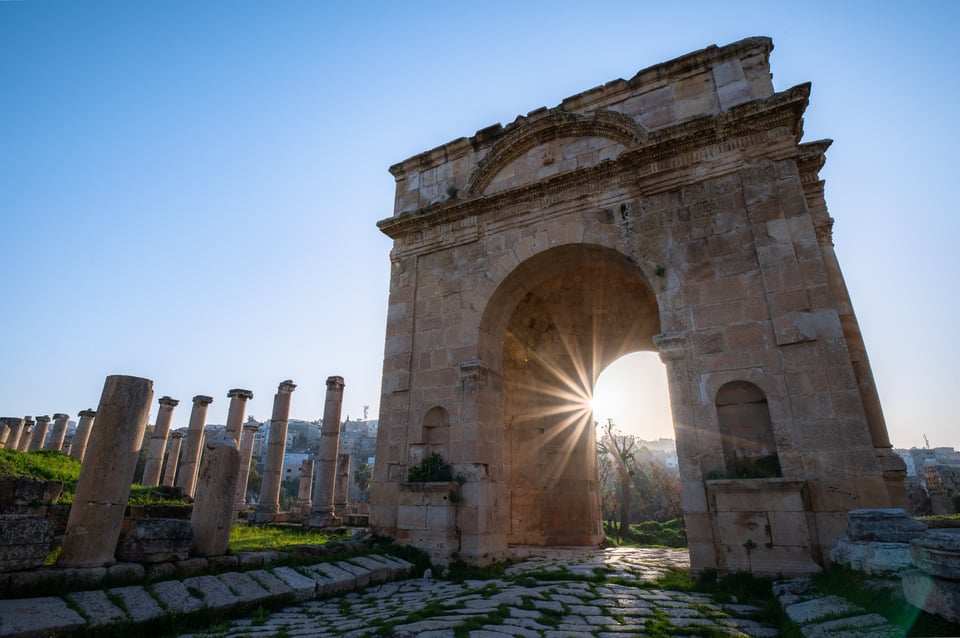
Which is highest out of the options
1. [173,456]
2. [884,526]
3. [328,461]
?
[173,456]

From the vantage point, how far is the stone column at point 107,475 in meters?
5.02

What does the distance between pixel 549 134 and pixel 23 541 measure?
987 centimetres

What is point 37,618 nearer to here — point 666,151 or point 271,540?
point 271,540

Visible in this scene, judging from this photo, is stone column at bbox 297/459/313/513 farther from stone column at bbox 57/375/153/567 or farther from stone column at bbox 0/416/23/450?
stone column at bbox 57/375/153/567

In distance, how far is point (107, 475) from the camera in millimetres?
5332

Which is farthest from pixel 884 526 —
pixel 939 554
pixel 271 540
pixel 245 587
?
pixel 271 540

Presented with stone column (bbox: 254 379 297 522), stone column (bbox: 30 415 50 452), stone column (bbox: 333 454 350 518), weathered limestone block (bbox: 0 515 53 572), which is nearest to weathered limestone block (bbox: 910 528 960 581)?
weathered limestone block (bbox: 0 515 53 572)

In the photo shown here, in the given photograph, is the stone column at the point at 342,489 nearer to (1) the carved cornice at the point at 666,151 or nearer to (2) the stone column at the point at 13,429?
(1) the carved cornice at the point at 666,151

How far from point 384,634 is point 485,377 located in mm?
5607

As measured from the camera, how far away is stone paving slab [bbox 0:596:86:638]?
12.3 ft

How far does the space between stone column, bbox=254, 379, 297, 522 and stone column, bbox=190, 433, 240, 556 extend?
1078 centimetres

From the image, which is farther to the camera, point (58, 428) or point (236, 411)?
point (58, 428)

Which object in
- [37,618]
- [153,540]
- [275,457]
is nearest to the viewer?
[37,618]

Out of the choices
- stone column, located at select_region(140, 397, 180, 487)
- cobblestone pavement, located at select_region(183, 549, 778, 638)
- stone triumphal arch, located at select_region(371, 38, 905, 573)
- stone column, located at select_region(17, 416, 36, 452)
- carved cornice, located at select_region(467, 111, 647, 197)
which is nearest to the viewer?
cobblestone pavement, located at select_region(183, 549, 778, 638)
